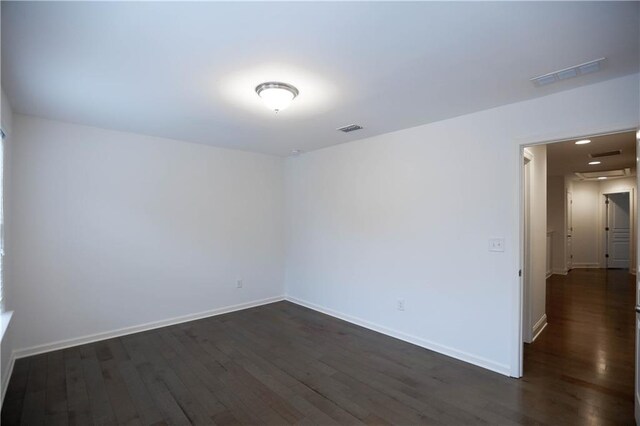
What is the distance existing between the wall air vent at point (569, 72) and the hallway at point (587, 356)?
2.52 metres

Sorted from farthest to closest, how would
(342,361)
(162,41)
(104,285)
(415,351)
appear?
(104,285) → (415,351) → (342,361) → (162,41)

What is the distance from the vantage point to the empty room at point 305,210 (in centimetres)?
188

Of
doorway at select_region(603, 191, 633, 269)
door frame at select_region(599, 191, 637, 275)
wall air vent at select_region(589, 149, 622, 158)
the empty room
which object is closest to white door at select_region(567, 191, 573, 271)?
door frame at select_region(599, 191, 637, 275)

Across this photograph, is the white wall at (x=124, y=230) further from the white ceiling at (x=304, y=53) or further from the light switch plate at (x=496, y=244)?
the light switch plate at (x=496, y=244)

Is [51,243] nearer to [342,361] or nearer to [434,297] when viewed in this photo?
[342,361]

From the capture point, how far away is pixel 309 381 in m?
2.81

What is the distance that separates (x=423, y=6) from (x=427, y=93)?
116 centimetres

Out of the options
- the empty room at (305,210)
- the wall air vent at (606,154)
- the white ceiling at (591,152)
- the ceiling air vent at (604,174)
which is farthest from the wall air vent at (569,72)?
the ceiling air vent at (604,174)

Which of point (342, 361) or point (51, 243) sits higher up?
point (51, 243)

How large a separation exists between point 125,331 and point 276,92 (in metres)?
3.53

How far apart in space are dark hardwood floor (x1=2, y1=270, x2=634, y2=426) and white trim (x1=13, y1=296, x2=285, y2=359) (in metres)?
0.13

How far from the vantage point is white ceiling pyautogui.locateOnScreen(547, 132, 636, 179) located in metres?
4.10

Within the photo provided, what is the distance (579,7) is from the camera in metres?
1.58

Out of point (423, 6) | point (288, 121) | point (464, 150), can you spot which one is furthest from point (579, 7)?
point (288, 121)
